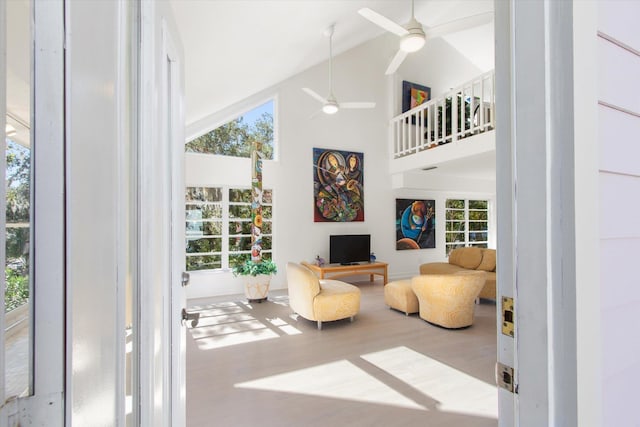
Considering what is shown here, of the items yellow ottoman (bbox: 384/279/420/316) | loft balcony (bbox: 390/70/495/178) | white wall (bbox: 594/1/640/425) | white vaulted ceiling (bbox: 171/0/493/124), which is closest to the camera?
white wall (bbox: 594/1/640/425)

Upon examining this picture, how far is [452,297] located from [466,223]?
5.00m

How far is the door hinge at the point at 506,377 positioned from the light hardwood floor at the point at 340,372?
1.69 m

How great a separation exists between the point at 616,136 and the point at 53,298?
3.38 feet

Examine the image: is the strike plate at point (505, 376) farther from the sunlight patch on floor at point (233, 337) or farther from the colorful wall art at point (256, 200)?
the colorful wall art at point (256, 200)

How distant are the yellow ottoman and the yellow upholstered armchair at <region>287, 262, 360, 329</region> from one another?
70 centimetres

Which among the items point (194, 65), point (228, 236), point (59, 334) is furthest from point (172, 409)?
point (228, 236)

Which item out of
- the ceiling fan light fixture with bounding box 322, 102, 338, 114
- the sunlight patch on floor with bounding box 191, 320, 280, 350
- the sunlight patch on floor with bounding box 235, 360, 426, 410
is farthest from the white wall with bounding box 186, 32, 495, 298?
the sunlight patch on floor with bounding box 235, 360, 426, 410

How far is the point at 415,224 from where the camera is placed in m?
7.38

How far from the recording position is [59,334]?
0.38 m

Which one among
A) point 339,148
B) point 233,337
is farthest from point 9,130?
point 339,148

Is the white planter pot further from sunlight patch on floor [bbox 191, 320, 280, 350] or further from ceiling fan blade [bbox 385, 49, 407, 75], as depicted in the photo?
ceiling fan blade [bbox 385, 49, 407, 75]

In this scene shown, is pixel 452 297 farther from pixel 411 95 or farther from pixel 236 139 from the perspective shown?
pixel 411 95

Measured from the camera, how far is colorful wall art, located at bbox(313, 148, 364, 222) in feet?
20.7

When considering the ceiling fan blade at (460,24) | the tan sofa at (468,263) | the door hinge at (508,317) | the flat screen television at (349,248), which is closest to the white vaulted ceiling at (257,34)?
the ceiling fan blade at (460,24)
